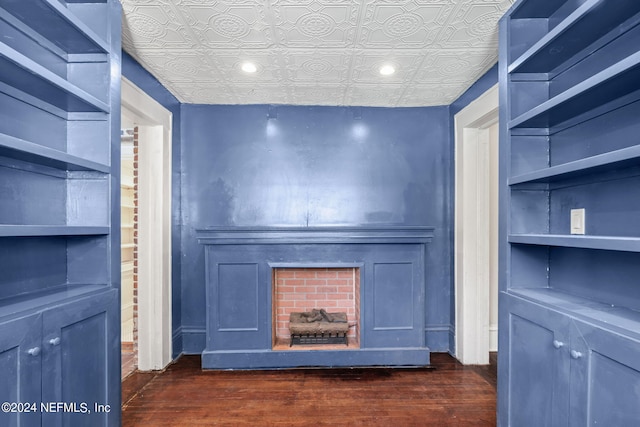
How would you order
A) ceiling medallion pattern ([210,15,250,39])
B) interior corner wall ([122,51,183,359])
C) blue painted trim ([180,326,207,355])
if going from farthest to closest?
blue painted trim ([180,326,207,355]) → interior corner wall ([122,51,183,359]) → ceiling medallion pattern ([210,15,250,39])

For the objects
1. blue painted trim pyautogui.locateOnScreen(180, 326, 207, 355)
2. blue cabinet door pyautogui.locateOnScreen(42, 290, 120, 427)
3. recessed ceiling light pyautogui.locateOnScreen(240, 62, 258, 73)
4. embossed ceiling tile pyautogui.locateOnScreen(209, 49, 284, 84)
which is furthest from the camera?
blue painted trim pyautogui.locateOnScreen(180, 326, 207, 355)

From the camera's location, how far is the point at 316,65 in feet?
7.94

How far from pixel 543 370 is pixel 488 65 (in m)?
2.15

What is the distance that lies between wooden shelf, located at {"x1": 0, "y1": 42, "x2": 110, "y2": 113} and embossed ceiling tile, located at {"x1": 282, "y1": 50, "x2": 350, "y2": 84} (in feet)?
4.31

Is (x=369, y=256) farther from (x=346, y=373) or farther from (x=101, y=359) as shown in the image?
(x=101, y=359)

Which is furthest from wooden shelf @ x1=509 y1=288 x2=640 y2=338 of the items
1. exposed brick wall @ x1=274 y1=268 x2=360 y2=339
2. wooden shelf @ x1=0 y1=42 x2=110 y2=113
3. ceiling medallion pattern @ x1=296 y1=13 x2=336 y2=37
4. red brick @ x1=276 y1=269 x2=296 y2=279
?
wooden shelf @ x1=0 y1=42 x2=110 y2=113

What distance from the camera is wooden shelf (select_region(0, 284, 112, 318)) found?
4.16 feet

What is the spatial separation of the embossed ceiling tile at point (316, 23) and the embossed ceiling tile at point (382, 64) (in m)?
0.24

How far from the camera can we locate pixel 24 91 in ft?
4.77

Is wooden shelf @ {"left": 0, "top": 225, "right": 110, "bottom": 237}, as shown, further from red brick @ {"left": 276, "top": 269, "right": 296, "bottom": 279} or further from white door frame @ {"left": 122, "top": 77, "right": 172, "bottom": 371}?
red brick @ {"left": 276, "top": 269, "right": 296, "bottom": 279}

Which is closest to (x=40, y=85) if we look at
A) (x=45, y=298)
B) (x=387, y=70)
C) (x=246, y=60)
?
(x=45, y=298)

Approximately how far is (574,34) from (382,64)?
48.7 inches

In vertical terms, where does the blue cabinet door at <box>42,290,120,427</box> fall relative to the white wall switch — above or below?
below

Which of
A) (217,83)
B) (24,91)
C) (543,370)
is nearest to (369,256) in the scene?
(543,370)
